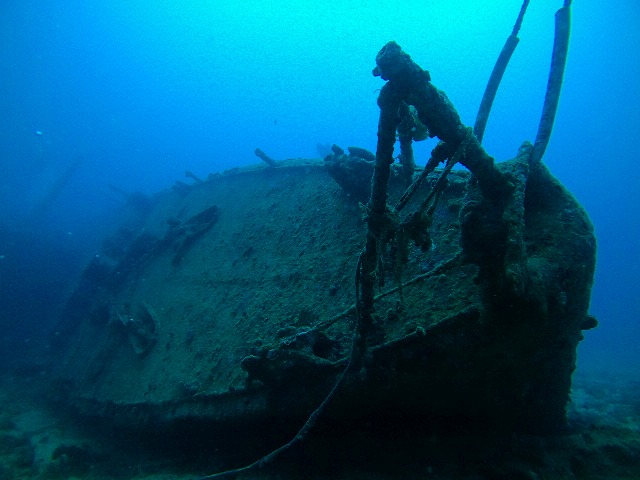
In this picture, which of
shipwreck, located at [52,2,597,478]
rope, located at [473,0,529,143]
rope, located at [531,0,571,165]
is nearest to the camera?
shipwreck, located at [52,2,597,478]

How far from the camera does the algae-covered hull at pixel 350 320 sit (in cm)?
233

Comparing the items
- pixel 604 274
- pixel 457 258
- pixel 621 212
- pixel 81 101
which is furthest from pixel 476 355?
pixel 81 101

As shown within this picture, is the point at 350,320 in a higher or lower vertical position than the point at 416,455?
higher

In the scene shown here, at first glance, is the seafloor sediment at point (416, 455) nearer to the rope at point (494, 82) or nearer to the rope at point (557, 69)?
the rope at point (557, 69)

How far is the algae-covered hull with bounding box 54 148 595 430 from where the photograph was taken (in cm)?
233

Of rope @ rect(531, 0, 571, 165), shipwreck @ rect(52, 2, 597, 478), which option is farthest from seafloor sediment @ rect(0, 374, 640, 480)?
rope @ rect(531, 0, 571, 165)

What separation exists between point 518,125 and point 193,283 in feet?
571

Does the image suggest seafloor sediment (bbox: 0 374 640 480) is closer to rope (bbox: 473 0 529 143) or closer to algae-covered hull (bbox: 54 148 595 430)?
algae-covered hull (bbox: 54 148 595 430)

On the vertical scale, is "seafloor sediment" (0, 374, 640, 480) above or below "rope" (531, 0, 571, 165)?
below

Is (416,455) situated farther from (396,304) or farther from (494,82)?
(494,82)

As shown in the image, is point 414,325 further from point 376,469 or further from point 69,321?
point 69,321

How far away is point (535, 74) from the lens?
147m

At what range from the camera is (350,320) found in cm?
315

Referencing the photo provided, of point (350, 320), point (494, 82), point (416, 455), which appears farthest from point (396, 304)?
point (494, 82)
